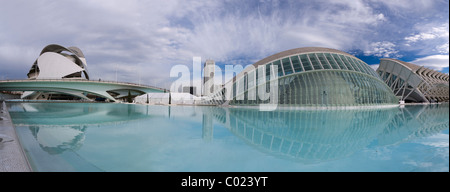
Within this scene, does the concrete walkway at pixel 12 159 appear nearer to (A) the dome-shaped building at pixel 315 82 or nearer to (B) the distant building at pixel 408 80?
(A) the dome-shaped building at pixel 315 82

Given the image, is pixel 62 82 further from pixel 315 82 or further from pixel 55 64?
pixel 315 82

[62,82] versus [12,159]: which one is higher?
[62,82]

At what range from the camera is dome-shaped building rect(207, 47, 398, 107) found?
2048cm

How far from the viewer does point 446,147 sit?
5.47 metres

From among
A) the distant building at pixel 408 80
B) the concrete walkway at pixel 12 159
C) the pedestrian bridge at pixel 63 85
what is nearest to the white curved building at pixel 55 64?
the pedestrian bridge at pixel 63 85

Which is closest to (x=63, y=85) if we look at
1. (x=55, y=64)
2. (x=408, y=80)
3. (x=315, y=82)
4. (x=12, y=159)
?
(x=55, y=64)

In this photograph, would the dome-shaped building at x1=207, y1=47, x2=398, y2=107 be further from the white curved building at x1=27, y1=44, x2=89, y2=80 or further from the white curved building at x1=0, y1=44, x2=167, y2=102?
the white curved building at x1=27, y1=44, x2=89, y2=80

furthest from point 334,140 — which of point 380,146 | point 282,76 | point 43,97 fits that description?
point 43,97

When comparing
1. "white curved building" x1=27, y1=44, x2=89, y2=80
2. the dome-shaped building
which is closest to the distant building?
the dome-shaped building

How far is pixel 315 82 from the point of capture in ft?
67.2

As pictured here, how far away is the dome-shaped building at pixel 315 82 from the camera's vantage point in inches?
806

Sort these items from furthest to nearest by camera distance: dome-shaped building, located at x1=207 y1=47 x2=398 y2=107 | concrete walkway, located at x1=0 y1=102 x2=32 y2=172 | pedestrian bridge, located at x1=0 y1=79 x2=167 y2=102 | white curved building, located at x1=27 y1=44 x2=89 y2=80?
1. white curved building, located at x1=27 y1=44 x2=89 y2=80
2. pedestrian bridge, located at x1=0 y1=79 x2=167 y2=102
3. dome-shaped building, located at x1=207 y1=47 x2=398 y2=107
4. concrete walkway, located at x1=0 y1=102 x2=32 y2=172
